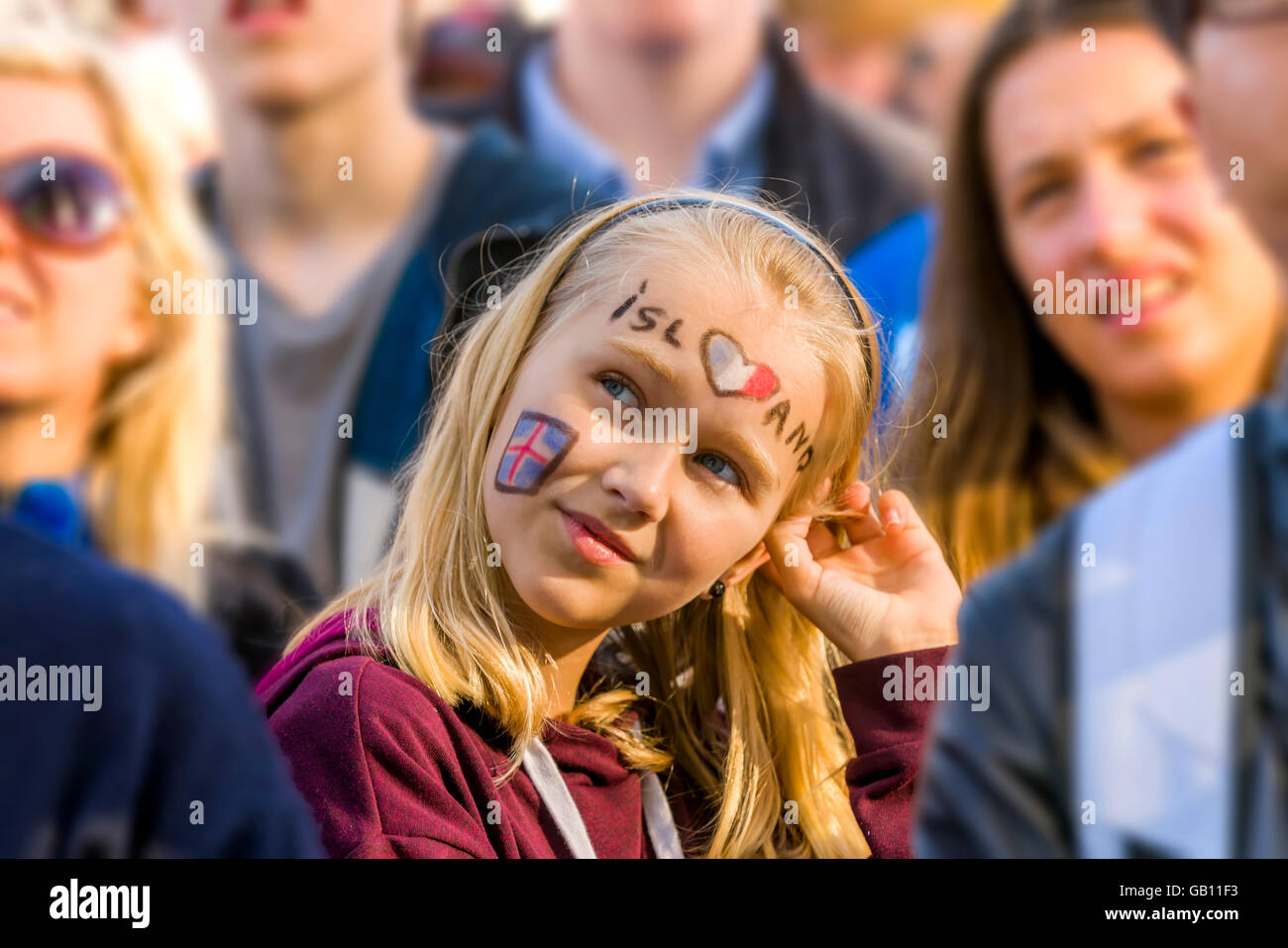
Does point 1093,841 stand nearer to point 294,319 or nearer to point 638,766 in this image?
point 638,766

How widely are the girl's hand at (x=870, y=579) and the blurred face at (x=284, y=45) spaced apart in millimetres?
1342

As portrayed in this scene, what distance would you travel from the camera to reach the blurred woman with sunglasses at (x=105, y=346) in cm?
194

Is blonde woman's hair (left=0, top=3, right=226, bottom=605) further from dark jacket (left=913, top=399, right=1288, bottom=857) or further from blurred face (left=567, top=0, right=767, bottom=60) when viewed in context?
dark jacket (left=913, top=399, right=1288, bottom=857)

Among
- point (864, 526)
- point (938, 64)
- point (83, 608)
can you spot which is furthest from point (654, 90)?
point (83, 608)

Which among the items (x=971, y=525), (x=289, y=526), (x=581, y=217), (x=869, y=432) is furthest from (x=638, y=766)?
(x=289, y=526)

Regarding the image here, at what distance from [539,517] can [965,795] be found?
1.60 feet

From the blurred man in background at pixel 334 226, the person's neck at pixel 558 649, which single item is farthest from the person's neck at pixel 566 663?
the blurred man in background at pixel 334 226

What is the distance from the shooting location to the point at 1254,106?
1534 mm

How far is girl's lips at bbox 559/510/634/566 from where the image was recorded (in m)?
1.17

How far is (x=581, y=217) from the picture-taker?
146 cm

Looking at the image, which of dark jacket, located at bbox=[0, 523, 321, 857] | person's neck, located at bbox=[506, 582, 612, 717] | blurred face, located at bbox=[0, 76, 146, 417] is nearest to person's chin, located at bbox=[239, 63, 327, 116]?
blurred face, located at bbox=[0, 76, 146, 417]

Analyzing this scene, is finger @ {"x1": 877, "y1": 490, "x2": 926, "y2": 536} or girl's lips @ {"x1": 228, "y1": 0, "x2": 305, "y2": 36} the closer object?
finger @ {"x1": 877, "y1": 490, "x2": 926, "y2": 536}

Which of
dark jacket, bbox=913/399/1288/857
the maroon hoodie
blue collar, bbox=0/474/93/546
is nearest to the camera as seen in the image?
dark jacket, bbox=913/399/1288/857

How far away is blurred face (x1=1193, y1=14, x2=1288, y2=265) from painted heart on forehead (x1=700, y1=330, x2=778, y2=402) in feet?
2.24
